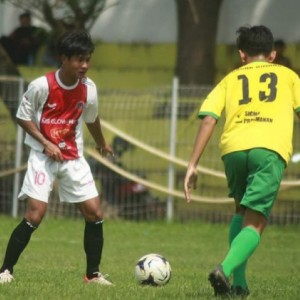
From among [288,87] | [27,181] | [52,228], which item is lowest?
[52,228]

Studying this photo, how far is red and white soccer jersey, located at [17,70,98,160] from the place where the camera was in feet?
30.8

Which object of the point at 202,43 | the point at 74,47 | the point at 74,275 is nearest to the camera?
the point at 74,47

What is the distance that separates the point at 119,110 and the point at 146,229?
6.06 feet

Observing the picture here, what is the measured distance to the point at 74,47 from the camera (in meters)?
9.27

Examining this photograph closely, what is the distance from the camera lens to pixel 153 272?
9383 mm

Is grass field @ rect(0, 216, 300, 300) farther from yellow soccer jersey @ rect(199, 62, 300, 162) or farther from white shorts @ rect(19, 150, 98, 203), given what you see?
yellow soccer jersey @ rect(199, 62, 300, 162)

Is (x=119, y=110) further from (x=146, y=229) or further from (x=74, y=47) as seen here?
(x=74, y=47)

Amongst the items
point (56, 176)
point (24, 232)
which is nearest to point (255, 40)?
point (56, 176)

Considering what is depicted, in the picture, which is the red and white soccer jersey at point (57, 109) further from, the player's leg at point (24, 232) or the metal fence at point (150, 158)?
the metal fence at point (150, 158)

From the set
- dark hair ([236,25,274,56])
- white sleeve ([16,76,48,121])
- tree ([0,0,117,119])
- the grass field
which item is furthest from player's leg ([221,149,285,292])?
tree ([0,0,117,119])

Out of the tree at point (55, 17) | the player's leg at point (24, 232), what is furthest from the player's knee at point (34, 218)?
the tree at point (55, 17)

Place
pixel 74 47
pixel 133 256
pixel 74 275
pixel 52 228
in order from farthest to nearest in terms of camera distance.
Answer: pixel 52 228 < pixel 133 256 < pixel 74 275 < pixel 74 47

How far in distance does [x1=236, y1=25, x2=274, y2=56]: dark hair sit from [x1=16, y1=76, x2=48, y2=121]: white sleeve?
1651mm

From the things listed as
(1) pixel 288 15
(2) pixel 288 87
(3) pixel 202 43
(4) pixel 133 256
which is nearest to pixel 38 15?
(3) pixel 202 43
